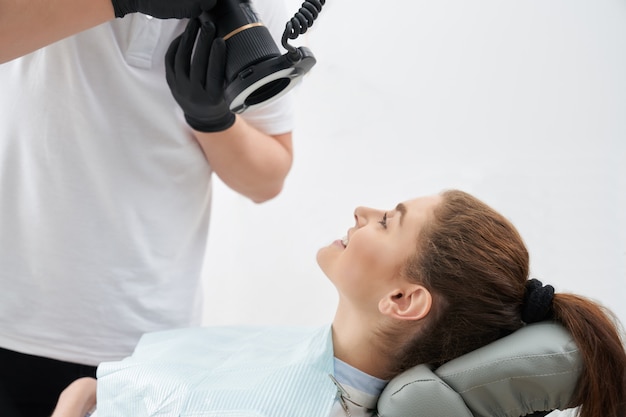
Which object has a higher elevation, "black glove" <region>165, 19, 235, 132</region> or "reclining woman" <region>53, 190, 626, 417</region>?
"black glove" <region>165, 19, 235, 132</region>

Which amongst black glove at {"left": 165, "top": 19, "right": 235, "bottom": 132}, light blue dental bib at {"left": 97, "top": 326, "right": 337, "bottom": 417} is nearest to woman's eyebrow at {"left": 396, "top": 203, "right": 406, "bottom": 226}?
light blue dental bib at {"left": 97, "top": 326, "right": 337, "bottom": 417}

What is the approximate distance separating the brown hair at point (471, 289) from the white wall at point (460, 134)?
362 mm

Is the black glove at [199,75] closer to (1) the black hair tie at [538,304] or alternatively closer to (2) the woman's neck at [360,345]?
(2) the woman's neck at [360,345]

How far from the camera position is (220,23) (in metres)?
1.04

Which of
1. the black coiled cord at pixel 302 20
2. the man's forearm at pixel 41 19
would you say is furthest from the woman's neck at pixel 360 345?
the man's forearm at pixel 41 19

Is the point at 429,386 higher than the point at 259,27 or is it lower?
lower

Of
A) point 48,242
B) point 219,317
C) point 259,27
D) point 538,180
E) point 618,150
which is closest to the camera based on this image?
point 259,27

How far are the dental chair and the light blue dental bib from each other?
0.16 metres

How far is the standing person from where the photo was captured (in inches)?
45.3

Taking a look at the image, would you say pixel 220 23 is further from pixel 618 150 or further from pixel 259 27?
pixel 618 150

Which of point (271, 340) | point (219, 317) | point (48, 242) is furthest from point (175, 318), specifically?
point (219, 317)

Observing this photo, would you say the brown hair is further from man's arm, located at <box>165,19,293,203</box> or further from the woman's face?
man's arm, located at <box>165,19,293,203</box>

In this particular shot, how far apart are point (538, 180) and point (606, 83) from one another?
26cm

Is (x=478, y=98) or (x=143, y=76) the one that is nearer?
(x=143, y=76)
